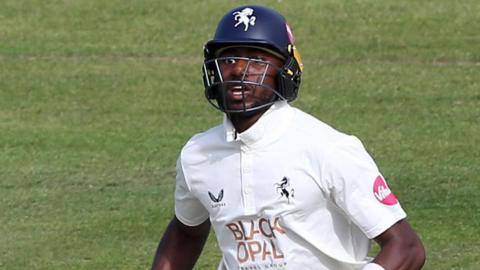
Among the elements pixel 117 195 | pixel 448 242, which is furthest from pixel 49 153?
pixel 448 242

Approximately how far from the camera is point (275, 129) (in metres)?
4.77

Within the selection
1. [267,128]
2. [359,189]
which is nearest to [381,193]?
[359,189]

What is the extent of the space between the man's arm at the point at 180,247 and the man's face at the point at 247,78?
672 mm

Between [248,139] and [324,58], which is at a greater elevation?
[248,139]

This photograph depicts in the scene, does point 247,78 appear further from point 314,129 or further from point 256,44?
point 314,129

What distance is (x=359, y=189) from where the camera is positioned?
452 cm

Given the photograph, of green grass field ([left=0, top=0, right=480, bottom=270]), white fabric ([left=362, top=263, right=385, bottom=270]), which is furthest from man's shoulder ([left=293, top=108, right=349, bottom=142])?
green grass field ([left=0, top=0, right=480, bottom=270])

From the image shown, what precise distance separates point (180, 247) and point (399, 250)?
42.3 inches

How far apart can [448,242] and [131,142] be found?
4.33 metres

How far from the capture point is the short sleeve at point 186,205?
505 centimetres

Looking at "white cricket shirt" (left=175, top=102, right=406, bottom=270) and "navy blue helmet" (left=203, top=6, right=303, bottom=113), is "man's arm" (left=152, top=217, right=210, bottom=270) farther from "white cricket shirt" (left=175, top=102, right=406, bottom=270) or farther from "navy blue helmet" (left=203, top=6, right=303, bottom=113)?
"navy blue helmet" (left=203, top=6, right=303, bottom=113)

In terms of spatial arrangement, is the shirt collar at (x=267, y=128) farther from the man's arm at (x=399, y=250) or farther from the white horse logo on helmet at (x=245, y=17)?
the man's arm at (x=399, y=250)

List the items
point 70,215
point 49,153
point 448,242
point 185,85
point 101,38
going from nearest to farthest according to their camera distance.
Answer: point 448,242
point 70,215
point 49,153
point 185,85
point 101,38

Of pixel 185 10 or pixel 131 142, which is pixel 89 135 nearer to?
pixel 131 142
